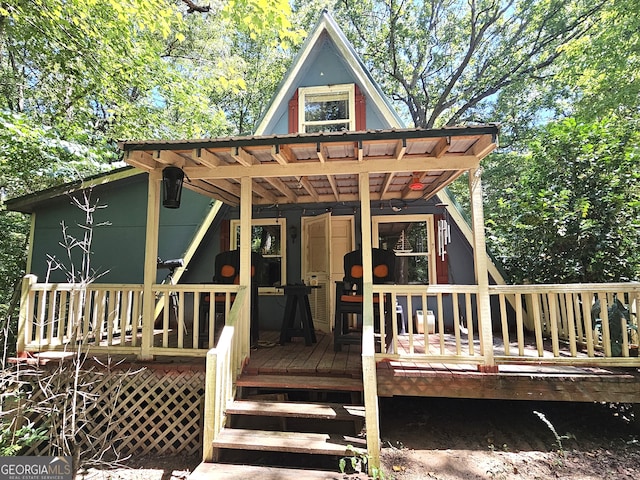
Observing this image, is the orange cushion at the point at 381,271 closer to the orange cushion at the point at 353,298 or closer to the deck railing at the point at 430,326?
the deck railing at the point at 430,326

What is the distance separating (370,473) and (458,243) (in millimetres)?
4756

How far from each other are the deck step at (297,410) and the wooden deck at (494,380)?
397mm

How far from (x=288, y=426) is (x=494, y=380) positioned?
2.15m

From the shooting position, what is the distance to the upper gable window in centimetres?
679

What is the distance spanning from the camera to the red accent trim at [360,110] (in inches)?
263

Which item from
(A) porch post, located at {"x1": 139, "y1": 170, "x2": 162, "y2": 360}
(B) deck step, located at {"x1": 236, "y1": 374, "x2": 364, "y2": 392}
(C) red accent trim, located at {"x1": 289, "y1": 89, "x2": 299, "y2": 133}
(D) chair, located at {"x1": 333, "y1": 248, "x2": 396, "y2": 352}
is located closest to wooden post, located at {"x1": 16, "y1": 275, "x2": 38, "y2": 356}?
(A) porch post, located at {"x1": 139, "y1": 170, "x2": 162, "y2": 360}

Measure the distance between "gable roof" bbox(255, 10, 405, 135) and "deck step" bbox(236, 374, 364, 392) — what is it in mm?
4856

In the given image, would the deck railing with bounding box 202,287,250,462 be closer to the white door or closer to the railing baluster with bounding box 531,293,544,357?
the white door

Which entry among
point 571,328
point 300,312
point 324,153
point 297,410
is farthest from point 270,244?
point 571,328

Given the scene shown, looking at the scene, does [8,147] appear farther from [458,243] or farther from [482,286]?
[458,243]

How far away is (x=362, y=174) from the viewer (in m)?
3.92

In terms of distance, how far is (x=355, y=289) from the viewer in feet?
16.1

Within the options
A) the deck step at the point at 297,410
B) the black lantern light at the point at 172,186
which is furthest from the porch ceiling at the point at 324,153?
the deck step at the point at 297,410

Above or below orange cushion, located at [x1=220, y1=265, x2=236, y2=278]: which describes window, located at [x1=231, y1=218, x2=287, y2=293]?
above
